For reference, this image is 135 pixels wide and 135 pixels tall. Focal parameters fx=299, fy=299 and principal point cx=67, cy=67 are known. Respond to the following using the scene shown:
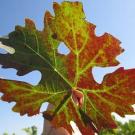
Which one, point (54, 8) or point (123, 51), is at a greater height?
point (54, 8)

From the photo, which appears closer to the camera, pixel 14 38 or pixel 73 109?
pixel 14 38

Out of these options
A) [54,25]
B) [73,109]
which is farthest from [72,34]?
[73,109]

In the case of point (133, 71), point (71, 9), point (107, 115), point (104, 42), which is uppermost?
point (71, 9)

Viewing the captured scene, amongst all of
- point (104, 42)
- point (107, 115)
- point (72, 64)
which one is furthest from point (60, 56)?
point (107, 115)

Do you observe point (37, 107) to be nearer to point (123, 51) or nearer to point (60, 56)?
point (60, 56)

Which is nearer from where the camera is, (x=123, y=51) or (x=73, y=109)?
(x=123, y=51)

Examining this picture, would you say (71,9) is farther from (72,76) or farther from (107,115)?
(107,115)
